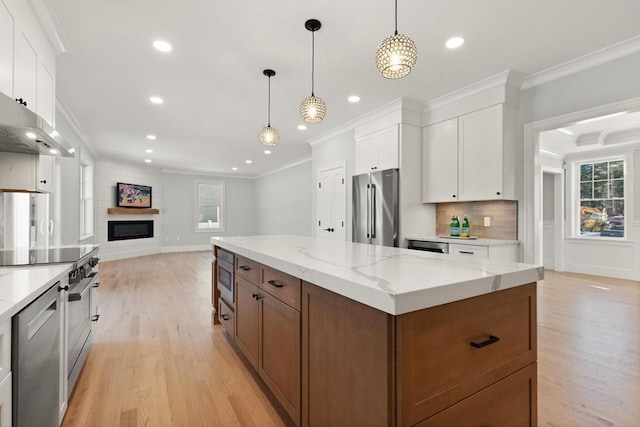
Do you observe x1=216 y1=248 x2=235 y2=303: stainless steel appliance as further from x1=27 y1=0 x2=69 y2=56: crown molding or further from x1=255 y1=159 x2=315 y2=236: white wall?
x1=255 y1=159 x2=315 y2=236: white wall

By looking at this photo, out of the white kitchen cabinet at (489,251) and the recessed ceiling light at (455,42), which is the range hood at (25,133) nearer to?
the recessed ceiling light at (455,42)

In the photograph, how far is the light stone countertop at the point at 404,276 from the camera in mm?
917

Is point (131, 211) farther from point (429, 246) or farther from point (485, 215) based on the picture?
point (485, 215)

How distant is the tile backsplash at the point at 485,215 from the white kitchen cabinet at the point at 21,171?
4.34 metres

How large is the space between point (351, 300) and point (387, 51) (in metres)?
1.46

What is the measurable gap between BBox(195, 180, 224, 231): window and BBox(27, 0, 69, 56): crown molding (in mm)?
7817

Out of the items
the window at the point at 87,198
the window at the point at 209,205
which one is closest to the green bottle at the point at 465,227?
Result: the window at the point at 87,198

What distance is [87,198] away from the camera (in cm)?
691

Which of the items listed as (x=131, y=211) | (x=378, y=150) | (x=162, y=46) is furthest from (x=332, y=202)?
(x=131, y=211)

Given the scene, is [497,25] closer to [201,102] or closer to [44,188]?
[201,102]

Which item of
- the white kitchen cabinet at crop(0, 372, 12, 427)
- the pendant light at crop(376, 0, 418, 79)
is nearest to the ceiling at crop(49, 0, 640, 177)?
the pendant light at crop(376, 0, 418, 79)

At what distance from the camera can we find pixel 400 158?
414cm

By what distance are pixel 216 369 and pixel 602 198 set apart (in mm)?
7219

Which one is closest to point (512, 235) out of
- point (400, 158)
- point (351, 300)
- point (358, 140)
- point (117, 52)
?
Result: point (400, 158)
